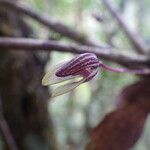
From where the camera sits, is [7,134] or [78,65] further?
[7,134]

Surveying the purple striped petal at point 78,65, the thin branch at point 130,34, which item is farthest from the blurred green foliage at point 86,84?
the purple striped petal at point 78,65

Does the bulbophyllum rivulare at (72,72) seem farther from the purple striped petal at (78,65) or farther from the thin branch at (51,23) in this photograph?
the thin branch at (51,23)

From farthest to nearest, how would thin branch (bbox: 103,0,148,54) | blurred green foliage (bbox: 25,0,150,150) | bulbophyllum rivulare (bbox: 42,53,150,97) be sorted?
blurred green foliage (bbox: 25,0,150,150) < thin branch (bbox: 103,0,148,54) < bulbophyllum rivulare (bbox: 42,53,150,97)

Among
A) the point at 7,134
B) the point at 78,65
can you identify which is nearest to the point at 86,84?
the point at 7,134

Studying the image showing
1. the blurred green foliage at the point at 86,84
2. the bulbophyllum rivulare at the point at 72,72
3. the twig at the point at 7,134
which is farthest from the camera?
the blurred green foliage at the point at 86,84

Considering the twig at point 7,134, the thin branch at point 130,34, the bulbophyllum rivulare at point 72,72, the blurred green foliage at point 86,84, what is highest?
the bulbophyllum rivulare at point 72,72

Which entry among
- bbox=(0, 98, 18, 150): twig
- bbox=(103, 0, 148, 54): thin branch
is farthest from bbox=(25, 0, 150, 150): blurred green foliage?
bbox=(0, 98, 18, 150): twig

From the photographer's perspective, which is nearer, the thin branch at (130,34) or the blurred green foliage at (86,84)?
the thin branch at (130,34)

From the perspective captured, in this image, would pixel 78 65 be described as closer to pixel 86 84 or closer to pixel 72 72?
pixel 72 72

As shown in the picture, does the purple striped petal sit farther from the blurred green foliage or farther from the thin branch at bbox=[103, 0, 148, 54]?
the blurred green foliage

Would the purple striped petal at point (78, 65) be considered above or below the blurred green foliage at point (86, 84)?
above
